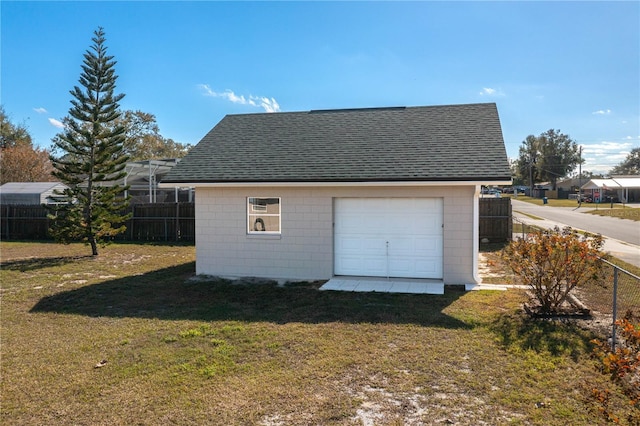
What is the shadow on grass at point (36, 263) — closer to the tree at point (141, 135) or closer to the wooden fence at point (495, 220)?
the wooden fence at point (495, 220)

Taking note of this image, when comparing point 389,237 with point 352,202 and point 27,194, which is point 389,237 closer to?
point 352,202

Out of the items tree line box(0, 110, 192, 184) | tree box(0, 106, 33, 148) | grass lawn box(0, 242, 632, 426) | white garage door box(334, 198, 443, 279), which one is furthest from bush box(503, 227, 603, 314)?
tree box(0, 106, 33, 148)

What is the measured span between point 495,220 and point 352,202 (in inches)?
394

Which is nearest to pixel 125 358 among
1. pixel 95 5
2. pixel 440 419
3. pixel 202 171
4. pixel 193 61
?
pixel 440 419

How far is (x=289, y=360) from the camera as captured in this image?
5.36 meters

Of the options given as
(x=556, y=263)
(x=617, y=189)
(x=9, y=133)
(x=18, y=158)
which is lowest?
(x=556, y=263)

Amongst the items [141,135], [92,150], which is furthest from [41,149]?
[92,150]

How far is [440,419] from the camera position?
12.8 feet

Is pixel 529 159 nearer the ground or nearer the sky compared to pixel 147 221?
nearer the sky

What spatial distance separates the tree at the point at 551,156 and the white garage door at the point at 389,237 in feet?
259

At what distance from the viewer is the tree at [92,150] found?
1517 cm

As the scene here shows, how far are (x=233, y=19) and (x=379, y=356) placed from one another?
41.9 ft

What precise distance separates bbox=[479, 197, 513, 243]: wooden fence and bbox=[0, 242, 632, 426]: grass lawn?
944 centimetres

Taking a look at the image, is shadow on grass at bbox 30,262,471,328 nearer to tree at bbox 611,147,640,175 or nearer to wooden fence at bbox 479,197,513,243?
wooden fence at bbox 479,197,513,243
